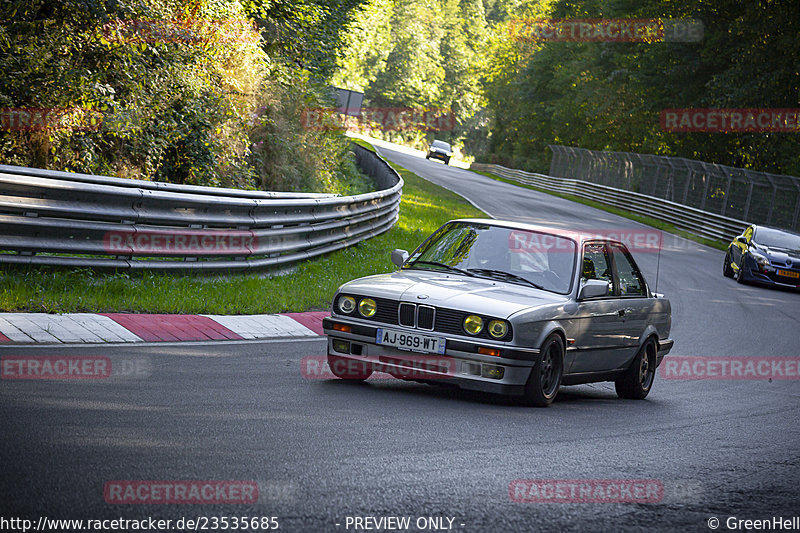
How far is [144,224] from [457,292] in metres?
4.79

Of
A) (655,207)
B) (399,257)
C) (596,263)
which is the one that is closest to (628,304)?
(596,263)

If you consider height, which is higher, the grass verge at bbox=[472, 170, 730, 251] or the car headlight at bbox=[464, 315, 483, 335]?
the car headlight at bbox=[464, 315, 483, 335]

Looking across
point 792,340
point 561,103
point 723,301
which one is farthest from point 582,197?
point 792,340

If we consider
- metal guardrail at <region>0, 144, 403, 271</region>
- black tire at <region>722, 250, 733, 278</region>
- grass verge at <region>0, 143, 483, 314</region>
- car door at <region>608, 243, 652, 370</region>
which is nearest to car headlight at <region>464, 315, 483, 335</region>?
car door at <region>608, 243, 652, 370</region>

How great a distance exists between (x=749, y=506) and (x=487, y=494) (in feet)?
4.88

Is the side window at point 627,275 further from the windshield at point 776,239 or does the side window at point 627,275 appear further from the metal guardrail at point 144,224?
the windshield at point 776,239

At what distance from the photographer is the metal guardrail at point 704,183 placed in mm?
31984

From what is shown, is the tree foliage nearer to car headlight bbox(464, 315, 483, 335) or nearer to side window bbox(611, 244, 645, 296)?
side window bbox(611, 244, 645, 296)

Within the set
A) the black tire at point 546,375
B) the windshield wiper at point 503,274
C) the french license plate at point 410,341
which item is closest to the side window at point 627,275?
the windshield wiper at point 503,274

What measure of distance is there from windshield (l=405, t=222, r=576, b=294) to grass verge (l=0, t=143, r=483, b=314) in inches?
116

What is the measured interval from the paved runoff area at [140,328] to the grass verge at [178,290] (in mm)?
245

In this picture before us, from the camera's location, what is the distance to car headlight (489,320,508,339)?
279 inches

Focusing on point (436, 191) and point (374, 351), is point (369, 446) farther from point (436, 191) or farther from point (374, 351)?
point (436, 191)

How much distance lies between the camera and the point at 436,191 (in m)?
38.4
